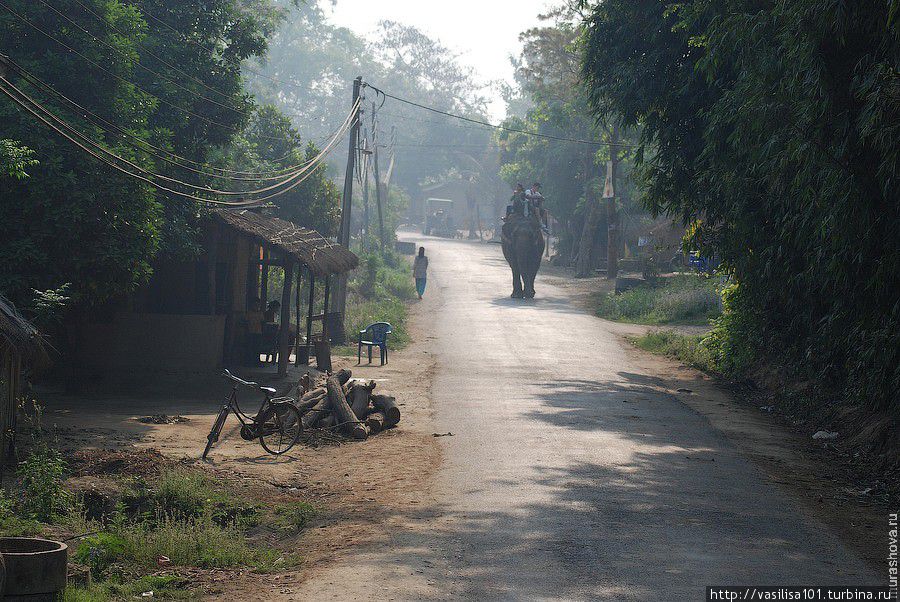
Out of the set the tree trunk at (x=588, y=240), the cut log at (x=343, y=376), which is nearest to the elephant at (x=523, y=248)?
the tree trunk at (x=588, y=240)

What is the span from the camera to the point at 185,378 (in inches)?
643

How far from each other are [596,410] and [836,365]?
3.39 metres

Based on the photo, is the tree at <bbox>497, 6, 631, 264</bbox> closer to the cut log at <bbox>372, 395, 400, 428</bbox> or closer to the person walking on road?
the person walking on road

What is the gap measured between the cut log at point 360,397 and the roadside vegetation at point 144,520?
361 centimetres

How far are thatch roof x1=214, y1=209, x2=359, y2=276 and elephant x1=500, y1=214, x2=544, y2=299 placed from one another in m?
13.5

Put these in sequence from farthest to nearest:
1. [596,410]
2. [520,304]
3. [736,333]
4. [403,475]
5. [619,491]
→ [520,304]
[736,333]
[596,410]
[403,475]
[619,491]

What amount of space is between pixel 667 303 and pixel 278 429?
18960mm

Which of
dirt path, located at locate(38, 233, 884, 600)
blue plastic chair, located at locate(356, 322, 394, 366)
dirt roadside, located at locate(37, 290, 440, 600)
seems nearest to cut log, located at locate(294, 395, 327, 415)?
dirt roadside, located at locate(37, 290, 440, 600)

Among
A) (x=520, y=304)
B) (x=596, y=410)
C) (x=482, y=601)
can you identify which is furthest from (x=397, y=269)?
(x=482, y=601)

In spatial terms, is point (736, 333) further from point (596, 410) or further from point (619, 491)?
point (619, 491)

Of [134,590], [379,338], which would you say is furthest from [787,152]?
[379,338]

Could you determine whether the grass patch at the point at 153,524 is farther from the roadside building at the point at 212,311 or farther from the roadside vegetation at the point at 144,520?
the roadside building at the point at 212,311

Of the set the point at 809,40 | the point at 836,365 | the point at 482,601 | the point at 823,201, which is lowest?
the point at 482,601

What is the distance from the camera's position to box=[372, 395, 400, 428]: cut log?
1359 cm
